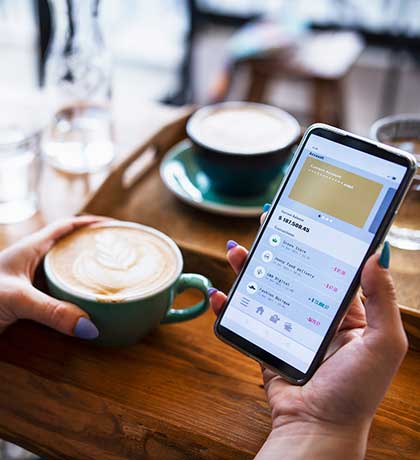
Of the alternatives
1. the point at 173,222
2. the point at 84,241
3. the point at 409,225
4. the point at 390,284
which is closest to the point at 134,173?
the point at 173,222

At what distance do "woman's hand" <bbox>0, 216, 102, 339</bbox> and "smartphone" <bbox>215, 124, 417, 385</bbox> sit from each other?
5.7 inches

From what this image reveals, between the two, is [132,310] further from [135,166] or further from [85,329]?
[135,166]

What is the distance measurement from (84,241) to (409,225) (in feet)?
1.30

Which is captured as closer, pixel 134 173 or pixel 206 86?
pixel 134 173

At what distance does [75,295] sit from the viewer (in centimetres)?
65

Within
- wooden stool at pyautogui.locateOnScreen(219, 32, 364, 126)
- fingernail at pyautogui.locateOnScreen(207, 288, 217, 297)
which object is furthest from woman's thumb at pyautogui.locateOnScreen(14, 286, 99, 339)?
wooden stool at pyautogui.locateOnScreen(219, 32, 364, 126)

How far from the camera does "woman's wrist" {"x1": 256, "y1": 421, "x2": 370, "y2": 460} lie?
55 cm

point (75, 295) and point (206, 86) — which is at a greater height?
point (75, 295)

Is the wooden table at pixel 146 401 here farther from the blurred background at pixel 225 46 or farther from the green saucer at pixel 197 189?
the blurred background at pixel 225 46

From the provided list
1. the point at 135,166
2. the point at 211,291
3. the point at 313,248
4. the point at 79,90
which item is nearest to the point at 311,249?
the point at 313,248

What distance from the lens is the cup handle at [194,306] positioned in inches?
27.7

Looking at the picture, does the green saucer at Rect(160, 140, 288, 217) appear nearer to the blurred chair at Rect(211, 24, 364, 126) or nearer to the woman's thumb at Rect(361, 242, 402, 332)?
the woman's thumb at Rect(361, 242, 402, 332)

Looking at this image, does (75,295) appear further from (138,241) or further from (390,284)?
(390,284)

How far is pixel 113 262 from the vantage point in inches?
27.5
